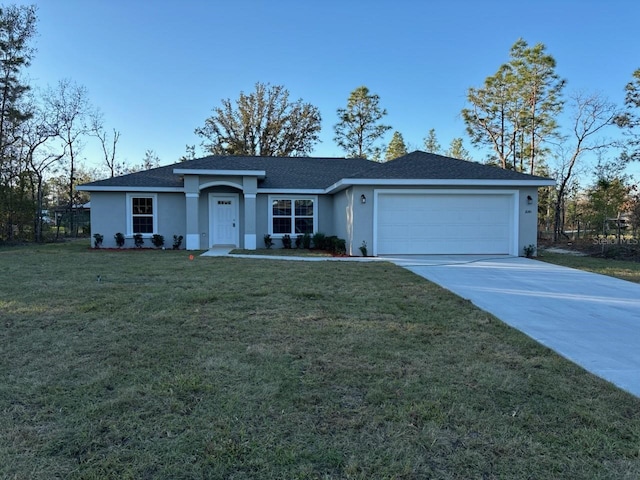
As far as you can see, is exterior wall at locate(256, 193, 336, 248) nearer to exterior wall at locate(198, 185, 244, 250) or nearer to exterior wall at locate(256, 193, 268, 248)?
exterior wall at locate(256, 193, 268, 248)

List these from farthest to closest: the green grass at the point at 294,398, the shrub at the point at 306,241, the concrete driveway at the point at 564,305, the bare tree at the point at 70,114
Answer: the bare tree at the point at 70,114 → the shrub at the point at 306,241 → the concrete driveway at the point at 564,305 → the green grass at the point at 294,398

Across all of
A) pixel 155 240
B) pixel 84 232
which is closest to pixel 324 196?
pixel 155 240

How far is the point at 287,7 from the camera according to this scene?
44.8ft

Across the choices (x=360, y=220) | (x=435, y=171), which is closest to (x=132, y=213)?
(x=360, y=220)

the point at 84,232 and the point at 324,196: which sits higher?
the point at 324,196

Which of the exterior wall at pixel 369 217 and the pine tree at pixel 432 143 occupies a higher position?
the pine tree at pixel 432 143

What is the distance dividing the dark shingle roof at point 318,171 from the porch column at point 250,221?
3.19 ft

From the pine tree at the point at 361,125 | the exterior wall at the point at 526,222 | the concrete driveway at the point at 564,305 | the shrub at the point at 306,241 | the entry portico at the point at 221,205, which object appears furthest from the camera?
the pine tree at the point at 361,125

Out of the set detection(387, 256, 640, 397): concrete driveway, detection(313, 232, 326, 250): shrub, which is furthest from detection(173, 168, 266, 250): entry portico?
detection(387, 256, 640, 397): concrete driveway

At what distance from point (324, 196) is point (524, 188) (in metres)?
7.42

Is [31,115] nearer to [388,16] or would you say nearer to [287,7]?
[287,7]

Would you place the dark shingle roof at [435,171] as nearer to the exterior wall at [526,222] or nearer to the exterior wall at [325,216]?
the exterior wall at [526,222]

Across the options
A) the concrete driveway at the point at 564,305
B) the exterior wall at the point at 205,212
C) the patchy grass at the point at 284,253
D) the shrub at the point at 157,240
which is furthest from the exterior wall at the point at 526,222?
the shrub at the point at 157,240

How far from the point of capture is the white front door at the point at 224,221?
15.7 m
